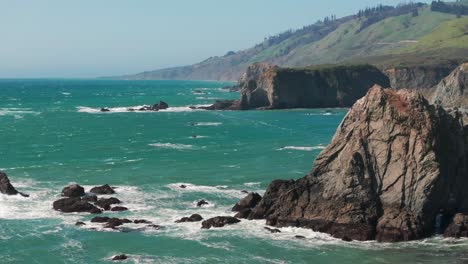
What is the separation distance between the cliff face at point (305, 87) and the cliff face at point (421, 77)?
5.81 meters

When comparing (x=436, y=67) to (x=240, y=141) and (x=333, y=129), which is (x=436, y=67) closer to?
(x=333, y=129)

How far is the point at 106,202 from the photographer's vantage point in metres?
58.9

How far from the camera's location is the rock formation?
17562 cm

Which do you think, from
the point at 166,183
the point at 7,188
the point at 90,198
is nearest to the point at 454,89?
→ the point at 166,183

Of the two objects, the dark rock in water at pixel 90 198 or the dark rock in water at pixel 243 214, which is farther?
the dark rock in water at pixel 90 198

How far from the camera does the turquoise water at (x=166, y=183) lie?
46.2 m

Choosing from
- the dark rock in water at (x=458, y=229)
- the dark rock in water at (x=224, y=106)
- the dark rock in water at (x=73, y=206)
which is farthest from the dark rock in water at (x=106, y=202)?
the dark rock in water at (x=224, y=106)

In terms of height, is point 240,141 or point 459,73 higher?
point 459,73

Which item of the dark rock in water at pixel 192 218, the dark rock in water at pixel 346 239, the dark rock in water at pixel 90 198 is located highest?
the dark rock in water at pixel 90 198

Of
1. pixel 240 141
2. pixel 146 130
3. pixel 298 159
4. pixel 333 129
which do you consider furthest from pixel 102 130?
pixel 298 159

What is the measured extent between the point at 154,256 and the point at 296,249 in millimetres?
9699

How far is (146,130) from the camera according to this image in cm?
12244

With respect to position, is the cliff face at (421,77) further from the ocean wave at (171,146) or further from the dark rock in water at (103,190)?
the dark rock in water at (103,190)

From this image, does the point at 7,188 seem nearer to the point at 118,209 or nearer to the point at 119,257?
the point at 118,209
